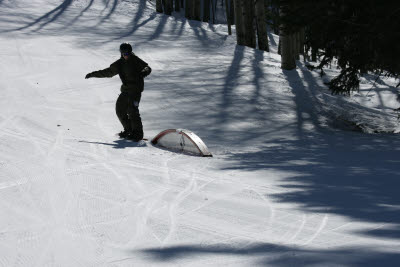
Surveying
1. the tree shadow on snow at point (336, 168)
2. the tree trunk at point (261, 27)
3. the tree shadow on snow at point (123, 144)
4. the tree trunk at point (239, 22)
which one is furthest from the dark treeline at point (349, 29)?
the tree trunk at point (261, 27)

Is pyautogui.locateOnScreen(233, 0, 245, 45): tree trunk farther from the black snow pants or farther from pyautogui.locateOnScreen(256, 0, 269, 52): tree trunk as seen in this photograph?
the black snow pants

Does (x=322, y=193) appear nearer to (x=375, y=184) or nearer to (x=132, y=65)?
(x=375, y=184)

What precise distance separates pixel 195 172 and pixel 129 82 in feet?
8.56

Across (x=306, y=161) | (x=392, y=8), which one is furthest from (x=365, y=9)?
(x=306, y=161)

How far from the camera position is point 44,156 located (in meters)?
7.46

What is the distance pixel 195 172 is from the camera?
23.1ft

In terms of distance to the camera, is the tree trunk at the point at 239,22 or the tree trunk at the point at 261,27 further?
the tree trunk at the point at 261,27

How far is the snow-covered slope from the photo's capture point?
164 inches

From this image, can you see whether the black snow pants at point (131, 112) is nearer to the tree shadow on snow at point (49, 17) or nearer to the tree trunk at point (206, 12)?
the tree shadow on snow at point (49, 17)

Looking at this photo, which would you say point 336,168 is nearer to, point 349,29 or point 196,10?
point 349,29

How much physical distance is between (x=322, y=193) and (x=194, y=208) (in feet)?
5.17

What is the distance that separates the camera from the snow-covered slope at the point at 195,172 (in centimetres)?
416

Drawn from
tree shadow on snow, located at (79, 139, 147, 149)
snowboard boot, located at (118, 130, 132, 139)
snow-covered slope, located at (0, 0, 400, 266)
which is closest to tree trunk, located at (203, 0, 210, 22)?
snow-covered slope, located at (0, 0, 400, 266)

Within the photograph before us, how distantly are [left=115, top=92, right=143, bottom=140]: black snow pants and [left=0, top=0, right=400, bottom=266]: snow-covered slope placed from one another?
1.33ft
